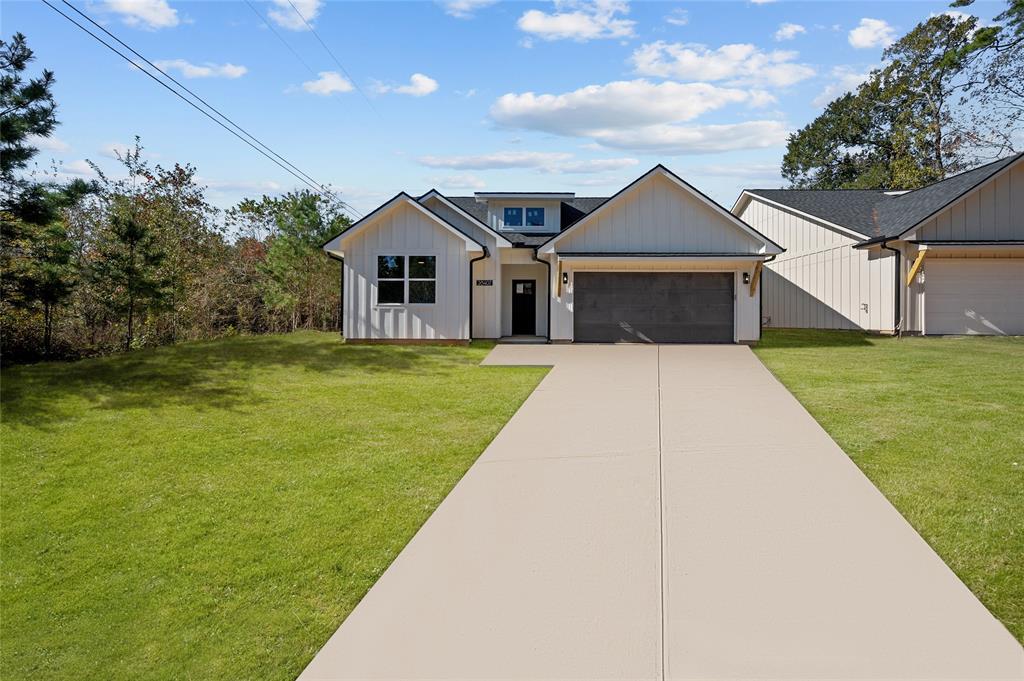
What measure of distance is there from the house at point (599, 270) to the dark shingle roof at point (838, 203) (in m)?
6.53

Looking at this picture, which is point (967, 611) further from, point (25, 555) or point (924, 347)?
point (924, 347)

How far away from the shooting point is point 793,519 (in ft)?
17.4

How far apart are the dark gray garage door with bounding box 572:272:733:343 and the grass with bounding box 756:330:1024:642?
357 cm

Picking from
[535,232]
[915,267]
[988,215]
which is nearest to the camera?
[915,267]

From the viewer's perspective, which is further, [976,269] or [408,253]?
[976,269]

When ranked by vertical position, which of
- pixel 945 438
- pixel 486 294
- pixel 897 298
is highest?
pixel 486 294

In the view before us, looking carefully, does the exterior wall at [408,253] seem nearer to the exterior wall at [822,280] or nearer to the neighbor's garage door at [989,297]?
the exterior wall at [822,280]

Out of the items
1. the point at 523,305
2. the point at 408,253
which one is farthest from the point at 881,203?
the point at 408,253

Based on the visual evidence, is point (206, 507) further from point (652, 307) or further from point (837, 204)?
point (837, 204)

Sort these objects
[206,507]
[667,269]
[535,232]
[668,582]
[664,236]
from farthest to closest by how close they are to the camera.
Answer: [535,232] → [667,269] → [664,236] → [206,507] → [668,582]

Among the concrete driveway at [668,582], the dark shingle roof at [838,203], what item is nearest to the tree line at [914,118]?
the dark shingle roof at [838,203]

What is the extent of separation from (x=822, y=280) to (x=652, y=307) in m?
7.98

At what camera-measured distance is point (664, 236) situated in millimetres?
19188

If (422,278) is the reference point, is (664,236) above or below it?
above
